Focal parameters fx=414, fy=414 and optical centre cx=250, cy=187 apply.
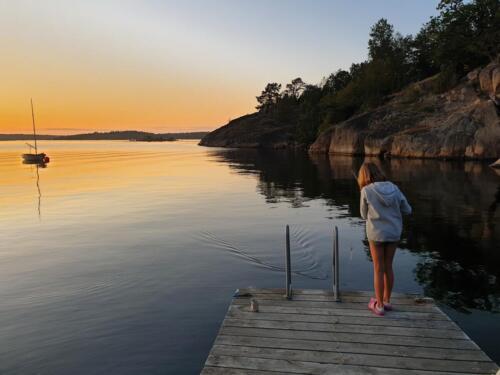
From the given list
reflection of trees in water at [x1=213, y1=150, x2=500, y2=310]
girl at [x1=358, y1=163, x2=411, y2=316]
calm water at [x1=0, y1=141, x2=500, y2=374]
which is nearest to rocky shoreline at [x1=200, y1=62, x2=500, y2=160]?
reflection of trees in water at [x1=213, y1=150, x2=500, y2=310]

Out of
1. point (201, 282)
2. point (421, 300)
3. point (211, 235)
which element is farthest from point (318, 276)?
point (211, 235)

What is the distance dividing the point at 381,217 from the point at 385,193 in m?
0.42

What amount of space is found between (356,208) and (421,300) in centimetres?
1565

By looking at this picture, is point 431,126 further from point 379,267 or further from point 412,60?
point 379,267

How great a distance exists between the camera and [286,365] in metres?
5.83

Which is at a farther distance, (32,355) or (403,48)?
(403,48)

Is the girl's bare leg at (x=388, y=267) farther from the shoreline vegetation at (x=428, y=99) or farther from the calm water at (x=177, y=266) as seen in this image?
the shoreline vegetation at (x=428, y=99)

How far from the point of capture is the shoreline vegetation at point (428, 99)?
5712cm

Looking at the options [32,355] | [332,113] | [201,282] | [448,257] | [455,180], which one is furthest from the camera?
[332,113]

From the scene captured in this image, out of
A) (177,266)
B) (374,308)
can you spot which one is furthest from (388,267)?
(177,266)

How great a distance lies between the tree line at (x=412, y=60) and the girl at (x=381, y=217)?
73.0 metres

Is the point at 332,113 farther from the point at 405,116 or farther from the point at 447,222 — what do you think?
the point at 447,222

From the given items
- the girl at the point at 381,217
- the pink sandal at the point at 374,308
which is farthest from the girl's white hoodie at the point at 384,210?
the pink sandal at the point at 374,308

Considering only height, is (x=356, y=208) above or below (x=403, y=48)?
below
